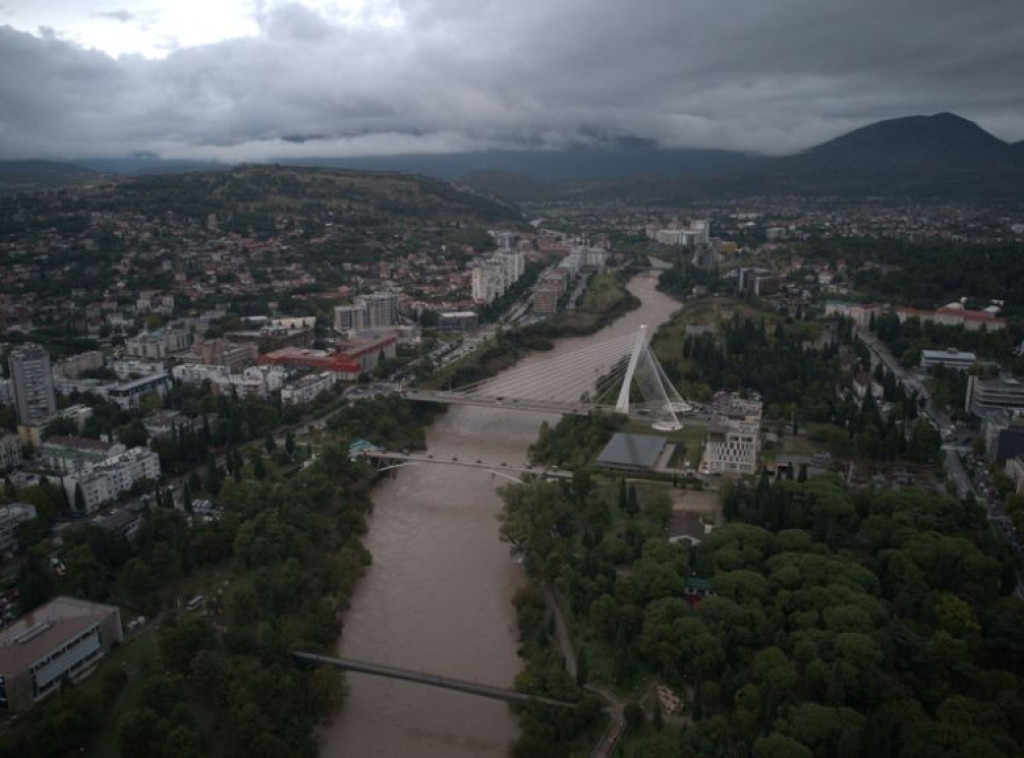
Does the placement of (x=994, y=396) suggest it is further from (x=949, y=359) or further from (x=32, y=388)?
(x=32, y=388)

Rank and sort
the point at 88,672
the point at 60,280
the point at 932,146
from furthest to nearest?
1. the point at 932,146
2. the point at 60,280
3. the point at 88,672

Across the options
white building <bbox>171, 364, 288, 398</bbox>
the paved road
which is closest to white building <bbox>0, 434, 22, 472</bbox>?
white building <bbox>171, 364, 288, 398</bbox>

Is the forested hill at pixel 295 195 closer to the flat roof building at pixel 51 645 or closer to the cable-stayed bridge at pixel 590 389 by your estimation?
the cable-stayed bridge at pixel 590 389

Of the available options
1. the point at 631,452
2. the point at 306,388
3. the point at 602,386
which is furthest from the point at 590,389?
the point at 306,388

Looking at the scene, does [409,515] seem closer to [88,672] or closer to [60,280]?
[88,672]

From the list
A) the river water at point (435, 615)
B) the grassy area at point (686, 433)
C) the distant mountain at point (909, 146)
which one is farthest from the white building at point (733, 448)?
the distant mountain at point (909, 146)

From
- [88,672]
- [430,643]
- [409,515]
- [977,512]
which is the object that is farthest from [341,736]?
[977,512]
